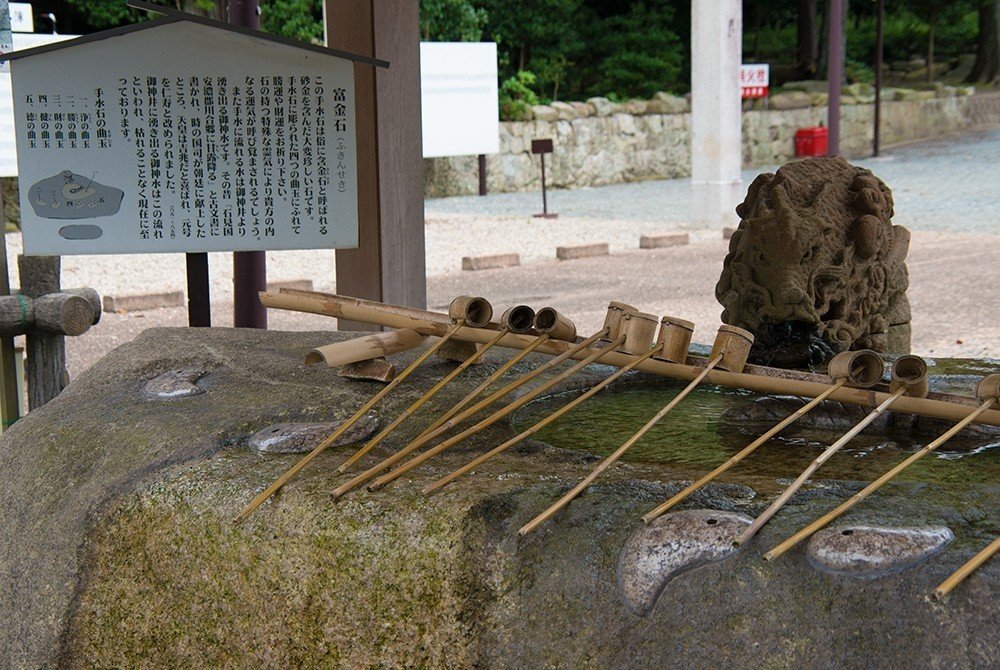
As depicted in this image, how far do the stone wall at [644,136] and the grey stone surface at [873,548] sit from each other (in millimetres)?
13948

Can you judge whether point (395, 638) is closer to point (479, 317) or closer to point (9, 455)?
point (479, 317)

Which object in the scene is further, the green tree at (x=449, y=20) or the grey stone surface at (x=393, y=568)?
the green tree at (x=449, y=20)

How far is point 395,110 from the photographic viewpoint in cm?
436

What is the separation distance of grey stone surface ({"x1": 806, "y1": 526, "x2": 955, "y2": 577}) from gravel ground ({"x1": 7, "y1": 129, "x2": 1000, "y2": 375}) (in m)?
4.86

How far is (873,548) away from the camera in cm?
182

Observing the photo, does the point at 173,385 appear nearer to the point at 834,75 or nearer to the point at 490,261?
the point at 490,261

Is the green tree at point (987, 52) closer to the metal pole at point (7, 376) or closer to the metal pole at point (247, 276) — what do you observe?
the metal pole at point (247, 276)

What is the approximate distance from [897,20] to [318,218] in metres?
25.4

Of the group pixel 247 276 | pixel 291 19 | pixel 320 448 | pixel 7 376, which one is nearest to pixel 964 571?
pixel 320 448

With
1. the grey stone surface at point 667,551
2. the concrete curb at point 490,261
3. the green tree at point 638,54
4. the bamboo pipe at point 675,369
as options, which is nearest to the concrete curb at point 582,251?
the concrete curb at point 490,261

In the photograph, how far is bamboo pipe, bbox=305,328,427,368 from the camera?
2.90m

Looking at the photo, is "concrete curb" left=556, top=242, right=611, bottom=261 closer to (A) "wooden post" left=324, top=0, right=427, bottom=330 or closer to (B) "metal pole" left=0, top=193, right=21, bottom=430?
(A) "wooden post" left=324, top=0, right=427, bottom=330

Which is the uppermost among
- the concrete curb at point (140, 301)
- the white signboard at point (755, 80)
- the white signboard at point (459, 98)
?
the white signboard at point (755, 80)

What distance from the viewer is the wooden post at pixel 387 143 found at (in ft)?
14.1
